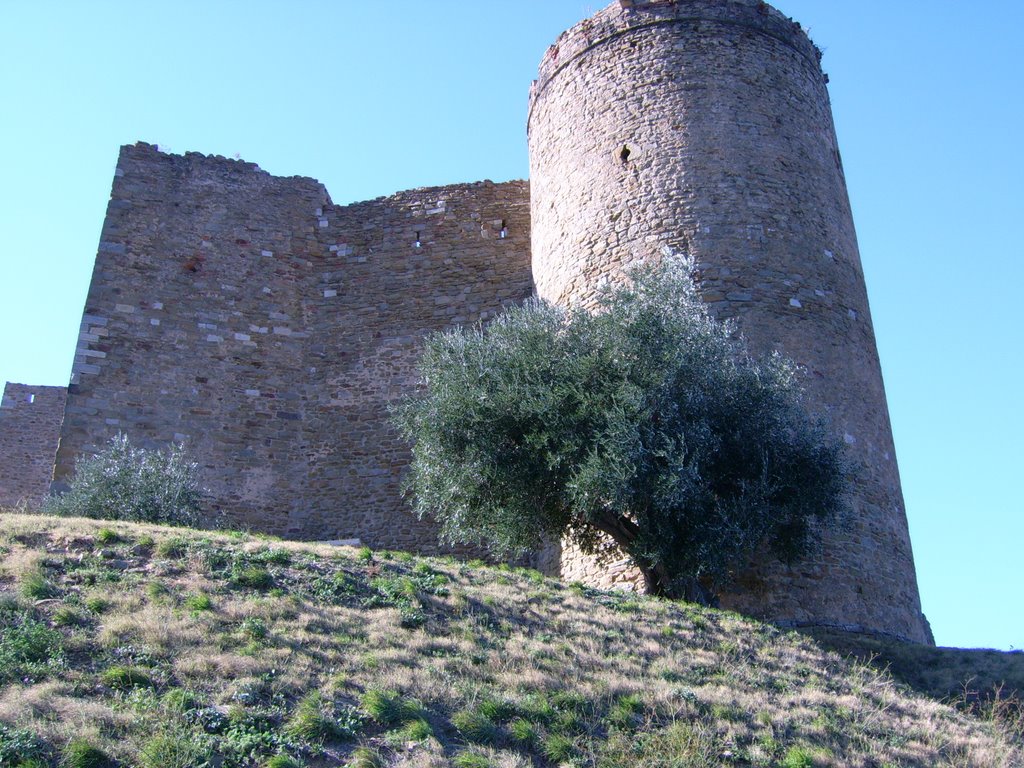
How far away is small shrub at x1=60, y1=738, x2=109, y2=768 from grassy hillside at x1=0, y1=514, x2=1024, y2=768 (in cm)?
1

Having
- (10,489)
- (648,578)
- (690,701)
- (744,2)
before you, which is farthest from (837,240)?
(10,489)

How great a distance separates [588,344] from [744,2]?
672 cm

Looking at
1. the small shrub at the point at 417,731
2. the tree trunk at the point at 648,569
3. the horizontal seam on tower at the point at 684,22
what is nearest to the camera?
the small shrub at the point at 417,731

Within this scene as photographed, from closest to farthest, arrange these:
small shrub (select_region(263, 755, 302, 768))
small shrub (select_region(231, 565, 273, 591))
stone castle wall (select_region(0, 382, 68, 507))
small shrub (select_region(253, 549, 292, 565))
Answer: small shrub (select_region(263, 755, 302, 768)) < small shrub (select_region(231, 565, 273, 591)) < small shrub (select_region(253, 549, 292, 565)) < stone castle wall (select_region(0, 382, 68, 507))

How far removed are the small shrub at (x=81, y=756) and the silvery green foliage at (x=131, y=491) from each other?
24.5 feet

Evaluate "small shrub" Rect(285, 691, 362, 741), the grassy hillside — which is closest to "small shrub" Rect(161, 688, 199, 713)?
the grassy hillside

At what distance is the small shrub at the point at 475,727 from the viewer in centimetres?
777

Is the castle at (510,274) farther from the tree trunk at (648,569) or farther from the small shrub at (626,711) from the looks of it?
the small shrub at (626,711)

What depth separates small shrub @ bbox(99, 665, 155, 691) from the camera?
7.70 meters

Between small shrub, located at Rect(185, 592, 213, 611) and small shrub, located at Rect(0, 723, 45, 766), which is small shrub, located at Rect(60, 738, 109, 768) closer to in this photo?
small shrub, located at Rect(0, 723, 45, 766)

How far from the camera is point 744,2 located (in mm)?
17094

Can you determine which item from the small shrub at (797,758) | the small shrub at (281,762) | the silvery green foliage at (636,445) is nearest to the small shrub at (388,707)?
the small shrub at (281,762)

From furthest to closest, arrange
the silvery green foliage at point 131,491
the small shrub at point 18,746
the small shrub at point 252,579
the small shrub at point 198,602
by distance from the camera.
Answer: the silvery green foliage at point 131,491 → the small shrub at point 252,579 → the small shrub at point 198,602 → the small shrub at point 18,746

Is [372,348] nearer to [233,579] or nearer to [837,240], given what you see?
[837,240]
